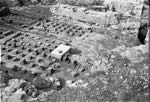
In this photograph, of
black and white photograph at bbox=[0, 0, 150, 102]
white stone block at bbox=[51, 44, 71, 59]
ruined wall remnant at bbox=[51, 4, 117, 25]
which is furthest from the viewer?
ruined wall remnant at bbox=[51, 4, 117, 25]

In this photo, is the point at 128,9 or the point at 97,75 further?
the point at 128,9

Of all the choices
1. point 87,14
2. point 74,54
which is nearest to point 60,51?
point 74,54

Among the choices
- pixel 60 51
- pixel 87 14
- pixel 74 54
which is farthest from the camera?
pixel 87 14

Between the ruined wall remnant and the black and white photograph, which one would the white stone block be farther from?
the ruined wall remnant

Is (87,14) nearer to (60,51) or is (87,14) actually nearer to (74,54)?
(74,54)

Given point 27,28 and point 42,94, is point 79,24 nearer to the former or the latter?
point 27,28

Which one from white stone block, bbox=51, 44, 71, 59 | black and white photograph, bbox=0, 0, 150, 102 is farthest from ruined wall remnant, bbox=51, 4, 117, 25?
white stone block, bbox=51, 44, 71, 59

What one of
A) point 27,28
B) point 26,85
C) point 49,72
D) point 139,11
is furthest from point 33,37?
point 139,11

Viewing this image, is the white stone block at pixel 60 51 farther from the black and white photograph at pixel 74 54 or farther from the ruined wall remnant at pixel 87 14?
the ruined wall remnant at pixel 87 14

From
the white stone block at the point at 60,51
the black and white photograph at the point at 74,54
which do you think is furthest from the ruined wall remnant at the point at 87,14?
the white stone block at the point at 60,51

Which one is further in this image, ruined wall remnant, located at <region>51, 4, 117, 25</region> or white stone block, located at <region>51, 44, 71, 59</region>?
ruined wall remnant, located at <region>51, 4, 117, 25</region>

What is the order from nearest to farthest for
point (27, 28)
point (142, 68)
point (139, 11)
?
1. point (142, 68)
2. point (27, 28)
3. point (139, 11)
